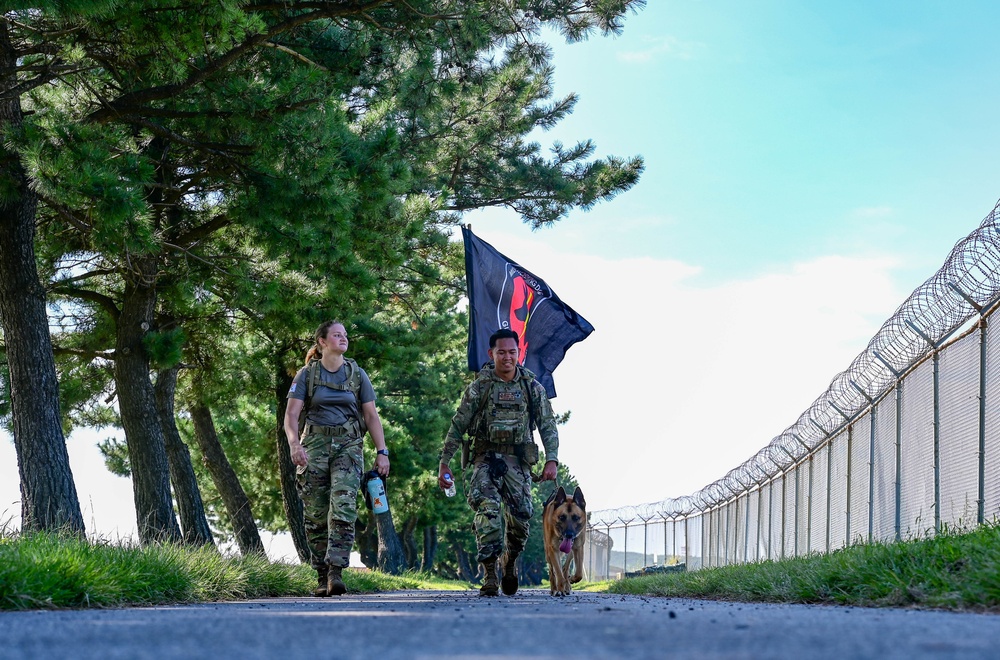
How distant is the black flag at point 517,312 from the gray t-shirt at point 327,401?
11.4 feet

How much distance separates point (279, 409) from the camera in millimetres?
18234

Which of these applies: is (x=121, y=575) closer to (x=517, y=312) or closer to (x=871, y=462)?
(x=517, y=312)

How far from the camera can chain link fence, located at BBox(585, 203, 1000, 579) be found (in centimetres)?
909

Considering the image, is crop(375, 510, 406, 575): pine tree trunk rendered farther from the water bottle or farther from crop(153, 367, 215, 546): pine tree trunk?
the water bottle

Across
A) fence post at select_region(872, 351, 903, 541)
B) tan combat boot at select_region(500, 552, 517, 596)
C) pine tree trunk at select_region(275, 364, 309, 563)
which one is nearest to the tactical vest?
tan combat boot at select_region(500, 552, 517, 596)

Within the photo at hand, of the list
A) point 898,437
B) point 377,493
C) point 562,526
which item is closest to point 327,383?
point 377,493

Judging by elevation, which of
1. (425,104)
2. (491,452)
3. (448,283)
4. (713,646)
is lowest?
(713,646)

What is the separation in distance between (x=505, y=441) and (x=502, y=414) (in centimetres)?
23

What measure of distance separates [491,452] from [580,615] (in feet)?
14.9

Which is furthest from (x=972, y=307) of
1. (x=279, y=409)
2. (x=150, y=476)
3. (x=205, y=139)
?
(x=279, y=409)

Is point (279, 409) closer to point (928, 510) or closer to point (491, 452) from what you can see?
point (491, 452)

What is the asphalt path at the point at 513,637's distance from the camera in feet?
10.4

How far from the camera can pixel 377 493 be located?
9.19 meters

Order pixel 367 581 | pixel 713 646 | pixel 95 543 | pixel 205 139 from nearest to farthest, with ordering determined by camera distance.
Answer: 1. pixel 713 646
2. pixel 95 543
3. pixel 205 139
4. pixel 367 581
